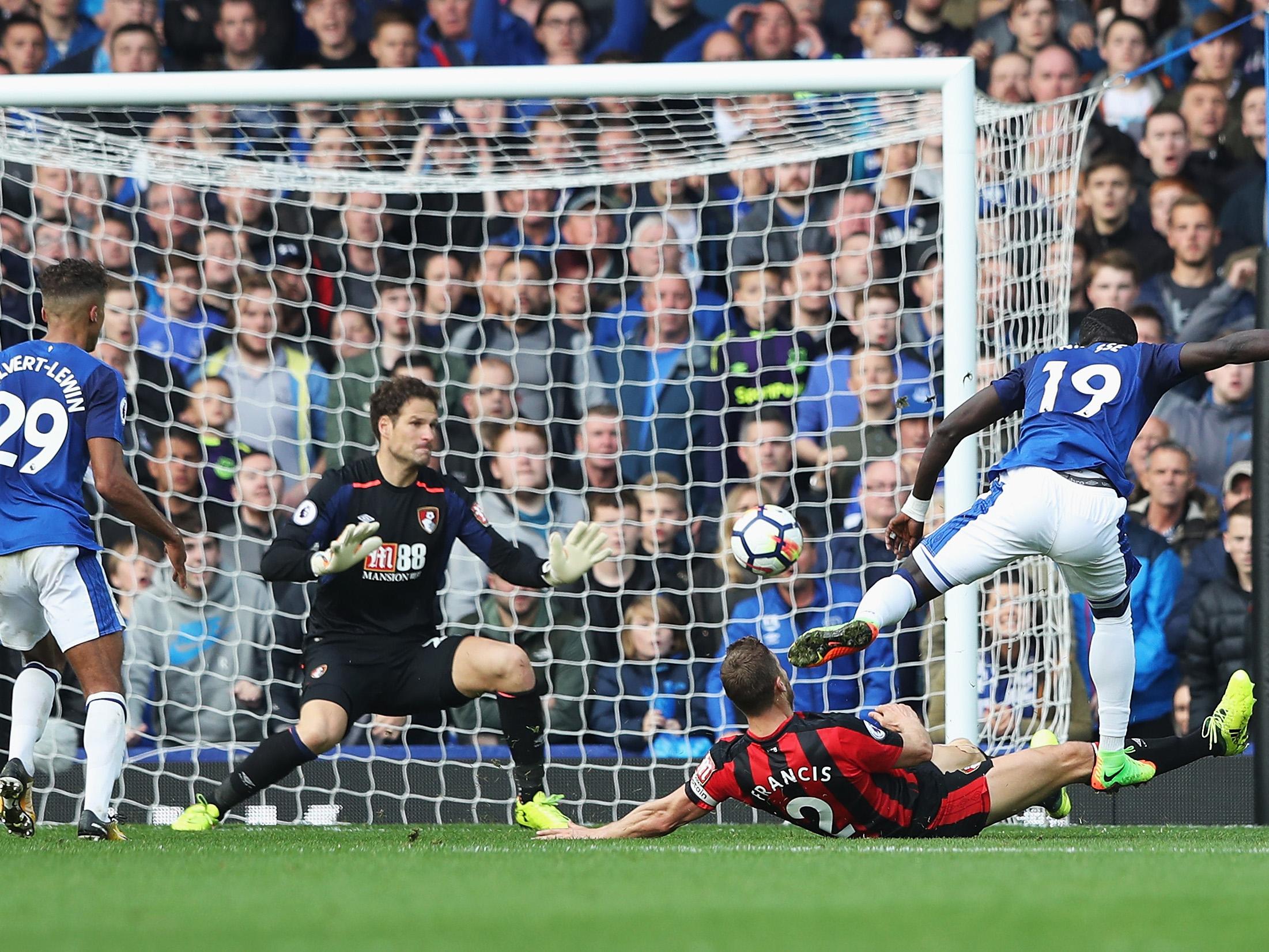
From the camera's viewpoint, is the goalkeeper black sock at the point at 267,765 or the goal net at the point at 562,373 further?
the goal net at the point at 562,373

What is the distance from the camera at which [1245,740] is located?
6.19 meters

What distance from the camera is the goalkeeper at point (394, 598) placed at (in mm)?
6242

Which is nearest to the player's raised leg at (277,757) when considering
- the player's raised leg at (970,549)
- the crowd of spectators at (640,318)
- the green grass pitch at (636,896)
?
the green grass pitch at (636,896)

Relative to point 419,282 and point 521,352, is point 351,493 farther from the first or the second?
point 419,282

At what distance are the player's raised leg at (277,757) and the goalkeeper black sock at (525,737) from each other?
63 centimetres

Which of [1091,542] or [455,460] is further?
[455,460]

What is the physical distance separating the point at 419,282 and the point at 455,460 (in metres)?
1.13

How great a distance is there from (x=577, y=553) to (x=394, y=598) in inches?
34.2

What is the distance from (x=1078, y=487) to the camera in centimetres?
565

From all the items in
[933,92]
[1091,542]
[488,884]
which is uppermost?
[933,92]

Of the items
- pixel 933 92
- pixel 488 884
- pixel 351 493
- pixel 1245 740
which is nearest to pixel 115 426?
pixel 351 493

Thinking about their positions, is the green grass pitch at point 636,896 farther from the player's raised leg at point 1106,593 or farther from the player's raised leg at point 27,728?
the player's raised leg at point 1106,593

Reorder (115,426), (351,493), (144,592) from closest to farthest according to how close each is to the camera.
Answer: (115,426), (351,493), (144,592)

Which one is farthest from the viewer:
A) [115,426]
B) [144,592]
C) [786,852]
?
[144,592]
